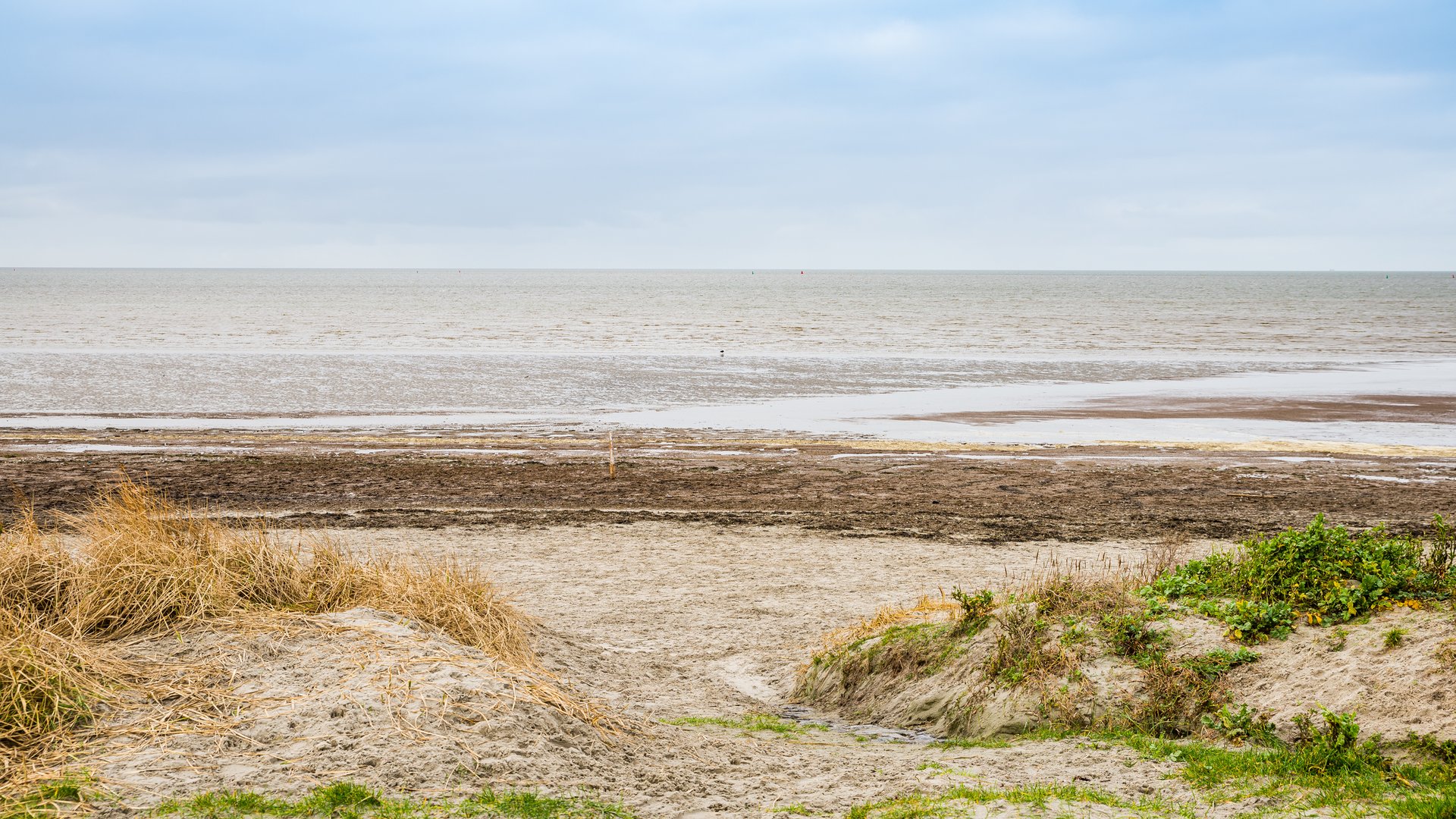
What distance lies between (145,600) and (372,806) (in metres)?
2.92

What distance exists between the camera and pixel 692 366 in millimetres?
→ 42750

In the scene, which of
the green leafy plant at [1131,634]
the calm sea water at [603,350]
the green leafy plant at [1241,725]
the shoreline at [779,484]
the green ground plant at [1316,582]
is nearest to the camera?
the green leafy plant at [1241,725]

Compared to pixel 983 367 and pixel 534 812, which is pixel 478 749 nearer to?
pixel 534 812

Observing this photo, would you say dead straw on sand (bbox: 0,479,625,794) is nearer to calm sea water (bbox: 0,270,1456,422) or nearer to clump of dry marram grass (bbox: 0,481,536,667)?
clump of dry marram grass (bbox: 0,481,536,667)

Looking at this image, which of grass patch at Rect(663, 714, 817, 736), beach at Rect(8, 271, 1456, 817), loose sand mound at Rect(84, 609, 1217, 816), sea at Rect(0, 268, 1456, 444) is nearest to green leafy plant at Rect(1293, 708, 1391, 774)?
beach at Rect(8, 271, 1456, 817)

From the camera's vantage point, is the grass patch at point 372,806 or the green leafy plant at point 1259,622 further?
the green leafy plant at point 1259,622

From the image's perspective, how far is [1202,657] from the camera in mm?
6547

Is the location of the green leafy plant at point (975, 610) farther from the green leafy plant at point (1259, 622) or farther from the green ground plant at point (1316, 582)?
the green leafy plant at point (1259, 622)

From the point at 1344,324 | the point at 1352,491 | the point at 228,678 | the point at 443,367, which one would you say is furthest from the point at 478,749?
the point at 1344,324

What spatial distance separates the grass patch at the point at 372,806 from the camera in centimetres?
475

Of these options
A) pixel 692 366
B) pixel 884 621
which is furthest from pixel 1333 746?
pixel 692 366

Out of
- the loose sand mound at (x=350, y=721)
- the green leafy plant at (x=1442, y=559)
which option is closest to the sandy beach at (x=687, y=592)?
the loose sand mound at (x=350, y=721)

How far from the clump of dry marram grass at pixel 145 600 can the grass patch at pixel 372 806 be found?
3.13 feet

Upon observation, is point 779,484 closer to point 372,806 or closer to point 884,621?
point 884,621
